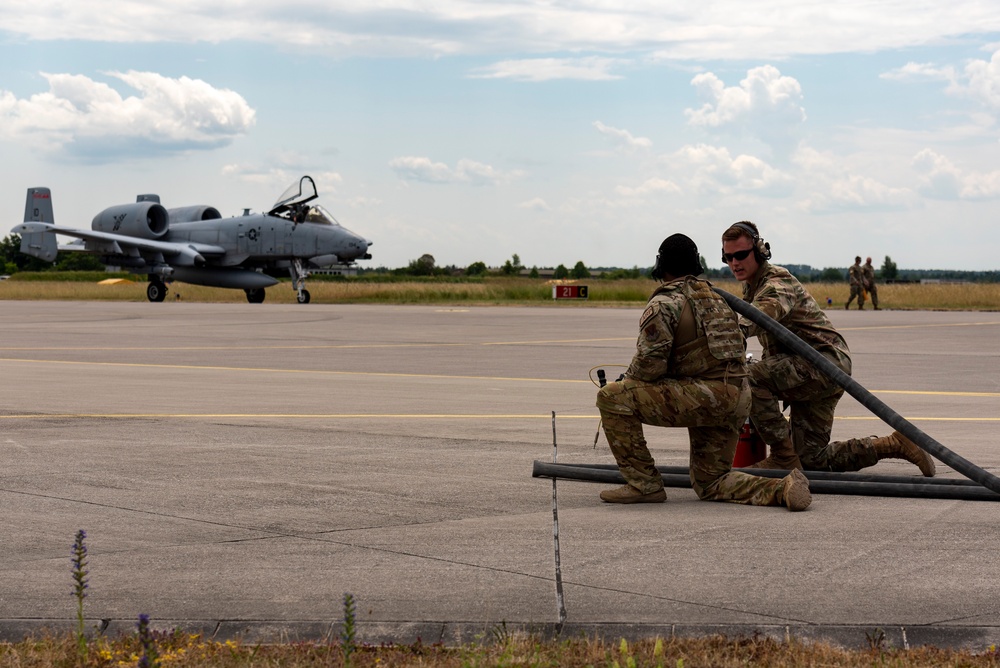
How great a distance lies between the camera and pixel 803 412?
8.28 m

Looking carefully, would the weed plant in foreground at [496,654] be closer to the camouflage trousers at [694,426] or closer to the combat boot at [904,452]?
the camouflage trousers at [694,426]

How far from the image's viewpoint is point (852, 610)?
4.82 meters

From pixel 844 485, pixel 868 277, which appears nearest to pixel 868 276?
pixel 868 277

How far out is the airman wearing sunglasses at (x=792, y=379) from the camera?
8.00 m

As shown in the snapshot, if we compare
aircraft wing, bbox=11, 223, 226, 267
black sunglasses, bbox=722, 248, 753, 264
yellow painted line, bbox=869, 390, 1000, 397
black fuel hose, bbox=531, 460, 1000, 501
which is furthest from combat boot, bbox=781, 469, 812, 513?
aircraft wing, bbox=11, 223, 226, 267

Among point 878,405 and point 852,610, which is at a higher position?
point 878,405

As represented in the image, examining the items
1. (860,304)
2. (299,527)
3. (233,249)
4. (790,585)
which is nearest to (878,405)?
(790,585)

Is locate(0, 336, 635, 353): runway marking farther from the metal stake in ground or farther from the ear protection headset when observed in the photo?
the ear protection headset

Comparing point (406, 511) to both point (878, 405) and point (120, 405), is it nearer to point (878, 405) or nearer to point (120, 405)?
point (878, 405)

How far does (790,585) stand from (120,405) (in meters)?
8.81

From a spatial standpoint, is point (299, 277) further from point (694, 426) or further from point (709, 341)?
point (709, 341)

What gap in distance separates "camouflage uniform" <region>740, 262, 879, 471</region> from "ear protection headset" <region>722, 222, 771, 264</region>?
85mm

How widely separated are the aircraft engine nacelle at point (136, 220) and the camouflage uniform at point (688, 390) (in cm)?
4452

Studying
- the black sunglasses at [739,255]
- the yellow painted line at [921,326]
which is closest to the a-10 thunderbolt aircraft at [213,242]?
the yellow painted line at [921,326]
